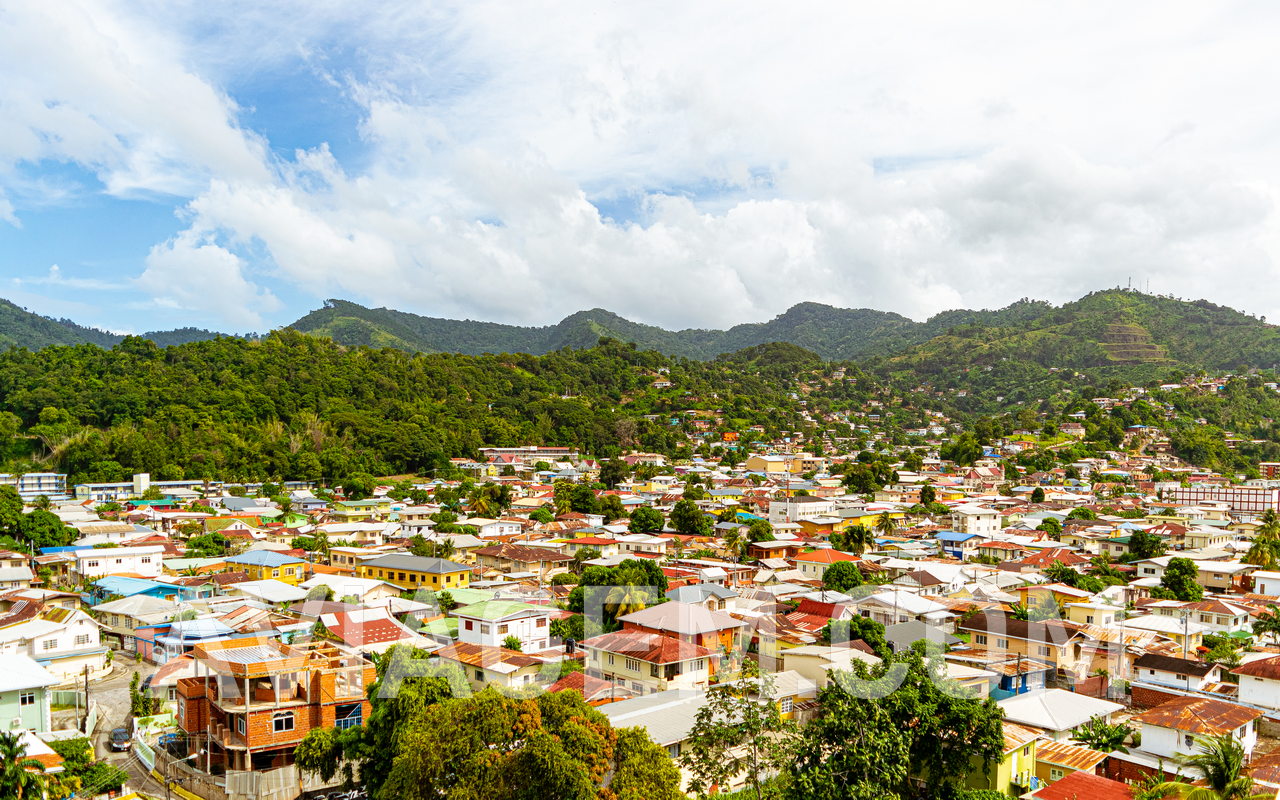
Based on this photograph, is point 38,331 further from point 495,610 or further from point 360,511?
point 495,610

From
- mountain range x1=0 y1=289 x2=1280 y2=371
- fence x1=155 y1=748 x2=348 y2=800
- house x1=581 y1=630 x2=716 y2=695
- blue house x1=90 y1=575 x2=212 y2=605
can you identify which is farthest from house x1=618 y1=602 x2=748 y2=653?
mountain range x1=0 y1=289 x2=1280 y2=371

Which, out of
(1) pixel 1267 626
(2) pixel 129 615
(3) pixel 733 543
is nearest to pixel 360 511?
(3) pixel 733 543

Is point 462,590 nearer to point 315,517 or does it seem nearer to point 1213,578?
point 315,517

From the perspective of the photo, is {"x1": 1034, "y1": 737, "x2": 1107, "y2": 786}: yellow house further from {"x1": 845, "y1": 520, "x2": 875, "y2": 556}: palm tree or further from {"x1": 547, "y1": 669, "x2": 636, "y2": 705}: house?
{"x1": 845, "y1": 520, "x2": 875, "y2": 556}: palm tree

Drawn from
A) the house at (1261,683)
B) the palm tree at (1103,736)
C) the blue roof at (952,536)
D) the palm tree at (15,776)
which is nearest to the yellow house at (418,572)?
the palm tree at (15,776)

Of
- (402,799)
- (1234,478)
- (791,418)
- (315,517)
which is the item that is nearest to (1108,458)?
(1234,478)

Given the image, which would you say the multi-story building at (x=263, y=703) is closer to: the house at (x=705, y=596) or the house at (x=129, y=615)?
the house at (x=129, y=615)
